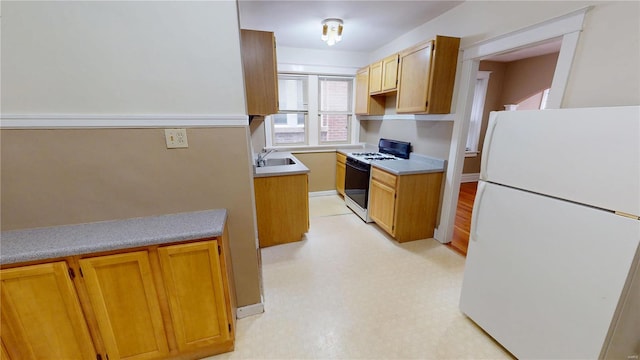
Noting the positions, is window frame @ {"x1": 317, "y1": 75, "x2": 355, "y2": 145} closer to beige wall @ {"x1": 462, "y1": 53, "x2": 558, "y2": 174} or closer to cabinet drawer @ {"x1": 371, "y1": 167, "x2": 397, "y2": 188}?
cabinet drawer @ {"x1": 371, "y1": 167, "x2": 397, "y2": 188}

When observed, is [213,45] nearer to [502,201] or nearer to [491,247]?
[502,201]

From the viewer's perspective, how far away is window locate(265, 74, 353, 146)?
4.20 meters

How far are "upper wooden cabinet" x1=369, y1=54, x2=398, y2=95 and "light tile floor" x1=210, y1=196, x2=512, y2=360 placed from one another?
2.09 metres

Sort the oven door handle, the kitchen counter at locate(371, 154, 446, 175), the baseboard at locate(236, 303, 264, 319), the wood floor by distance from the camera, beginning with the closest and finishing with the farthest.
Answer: the baseboard at locate(236, 303, 264, 319) < the kitchen counter at locate(371, 154, 446, 175) < the wood floor < the oven door handle

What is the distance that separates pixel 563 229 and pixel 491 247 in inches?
16.6

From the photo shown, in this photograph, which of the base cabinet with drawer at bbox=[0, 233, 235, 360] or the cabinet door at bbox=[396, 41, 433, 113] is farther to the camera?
the cabinet door at bbox=[396, 41, 433, 113]

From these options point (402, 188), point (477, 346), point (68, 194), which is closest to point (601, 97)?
point (402, 188)

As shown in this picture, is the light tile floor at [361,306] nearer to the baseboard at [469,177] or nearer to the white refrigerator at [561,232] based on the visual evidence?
the white refrigerator at [561,232]

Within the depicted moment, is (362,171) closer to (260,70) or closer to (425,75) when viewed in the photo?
(425,75)

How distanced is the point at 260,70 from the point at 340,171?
244cm

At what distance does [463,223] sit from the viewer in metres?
3.34

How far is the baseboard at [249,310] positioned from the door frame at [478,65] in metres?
2.22

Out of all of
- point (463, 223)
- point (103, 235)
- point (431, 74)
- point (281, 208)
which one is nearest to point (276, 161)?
point (281, 208)

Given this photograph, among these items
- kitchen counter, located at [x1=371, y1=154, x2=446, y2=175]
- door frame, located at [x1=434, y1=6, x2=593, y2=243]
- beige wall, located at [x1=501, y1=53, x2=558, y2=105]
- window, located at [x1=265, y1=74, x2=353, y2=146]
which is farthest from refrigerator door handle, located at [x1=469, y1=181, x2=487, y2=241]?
beige wall, located at [x1=501, y1=53, x2=558, y2=105]
